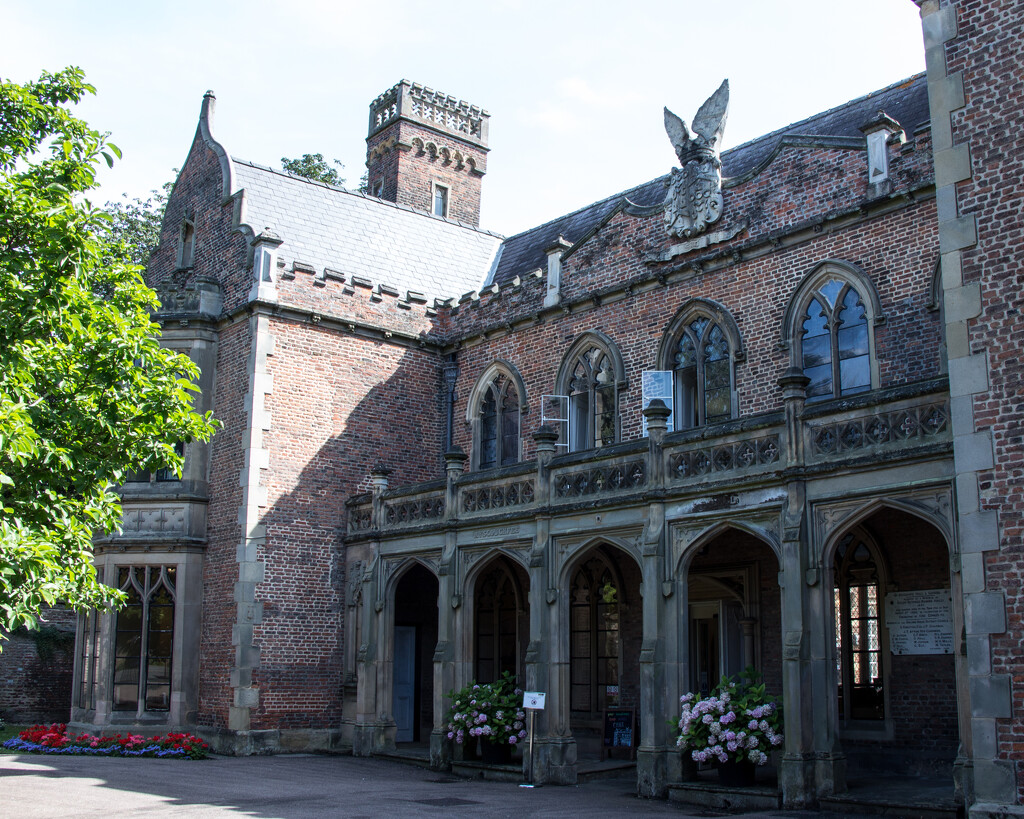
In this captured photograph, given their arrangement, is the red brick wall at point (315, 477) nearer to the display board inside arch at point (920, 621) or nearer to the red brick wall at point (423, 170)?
the display board inside arch at point (920, 621)

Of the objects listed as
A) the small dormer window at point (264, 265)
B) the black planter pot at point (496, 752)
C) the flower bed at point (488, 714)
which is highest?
the small dormer window at point (264, 265)

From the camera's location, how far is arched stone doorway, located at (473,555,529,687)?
65.6 ft

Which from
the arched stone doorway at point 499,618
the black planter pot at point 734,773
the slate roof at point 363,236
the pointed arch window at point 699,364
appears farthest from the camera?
the slate roof at point 363,236

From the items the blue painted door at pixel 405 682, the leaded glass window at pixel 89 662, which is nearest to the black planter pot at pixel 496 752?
the blue painted door at pixel 405 682

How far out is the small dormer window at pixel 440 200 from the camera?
105ft

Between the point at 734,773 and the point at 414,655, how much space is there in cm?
917

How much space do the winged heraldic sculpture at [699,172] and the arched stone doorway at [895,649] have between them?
5838mm

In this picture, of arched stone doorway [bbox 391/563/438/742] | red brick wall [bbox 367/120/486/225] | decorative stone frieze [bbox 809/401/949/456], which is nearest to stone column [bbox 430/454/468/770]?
arched stone doorway [bbox 391/563/438/742]

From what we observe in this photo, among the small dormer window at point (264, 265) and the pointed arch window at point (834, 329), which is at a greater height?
the small dormer window at point (264, 265)

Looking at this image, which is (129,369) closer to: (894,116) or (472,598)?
(472,598)

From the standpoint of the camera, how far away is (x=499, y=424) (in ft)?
70.3

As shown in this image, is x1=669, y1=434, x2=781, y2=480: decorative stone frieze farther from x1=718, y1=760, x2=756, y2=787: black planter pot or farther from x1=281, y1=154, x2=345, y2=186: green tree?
x1=281, y1=154, x2=345, y2=186: green tree

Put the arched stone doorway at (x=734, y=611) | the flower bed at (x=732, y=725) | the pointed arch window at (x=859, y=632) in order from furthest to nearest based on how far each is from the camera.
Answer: the arched stone doorway at (x=734, y=611) → the pointed arch window at (x=859, y=632) → the flower bed at (x=732, y=725)

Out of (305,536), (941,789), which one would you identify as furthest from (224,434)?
(941,789)
